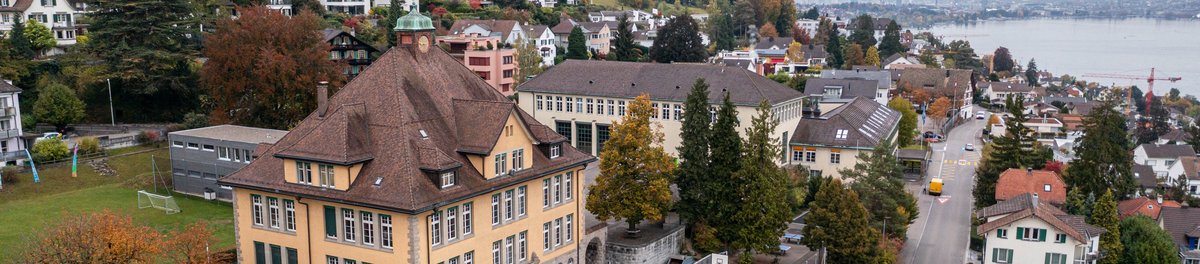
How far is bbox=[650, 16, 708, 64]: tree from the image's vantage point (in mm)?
110750

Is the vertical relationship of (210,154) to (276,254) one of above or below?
above

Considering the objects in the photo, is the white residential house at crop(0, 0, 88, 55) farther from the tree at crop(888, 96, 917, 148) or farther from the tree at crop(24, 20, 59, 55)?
the tree at crop(888, 96, 917, 148)

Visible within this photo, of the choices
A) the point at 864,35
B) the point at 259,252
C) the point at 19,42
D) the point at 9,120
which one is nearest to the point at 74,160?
the point at 9,120

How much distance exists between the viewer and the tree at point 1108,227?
164 ft

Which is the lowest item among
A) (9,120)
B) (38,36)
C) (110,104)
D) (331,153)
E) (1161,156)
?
(1161,156)

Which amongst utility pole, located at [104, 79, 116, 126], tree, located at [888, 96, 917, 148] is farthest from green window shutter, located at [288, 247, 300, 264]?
tree, located at [888, 96, 917, 148]

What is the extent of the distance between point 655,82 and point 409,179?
118ft

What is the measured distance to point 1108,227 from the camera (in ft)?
166

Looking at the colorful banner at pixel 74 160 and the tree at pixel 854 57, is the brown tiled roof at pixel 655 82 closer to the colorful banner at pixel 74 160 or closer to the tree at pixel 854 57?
the colorful banner at pixel 74 160

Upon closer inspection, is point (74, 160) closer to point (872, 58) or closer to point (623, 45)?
point (623, 45)

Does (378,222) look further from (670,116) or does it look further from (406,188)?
(670,116)

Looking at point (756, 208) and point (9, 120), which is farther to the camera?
point (9, 120)

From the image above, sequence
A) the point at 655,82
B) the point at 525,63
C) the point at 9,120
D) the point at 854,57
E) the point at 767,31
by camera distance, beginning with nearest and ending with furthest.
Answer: the point at 9,120 → the point at 655,82 → the point at 525,63 → the point at 854,57 → the point at 767,31

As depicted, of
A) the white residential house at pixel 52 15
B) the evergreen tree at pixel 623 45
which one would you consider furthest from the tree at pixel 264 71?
the evergreen tree at pixel 623 45
